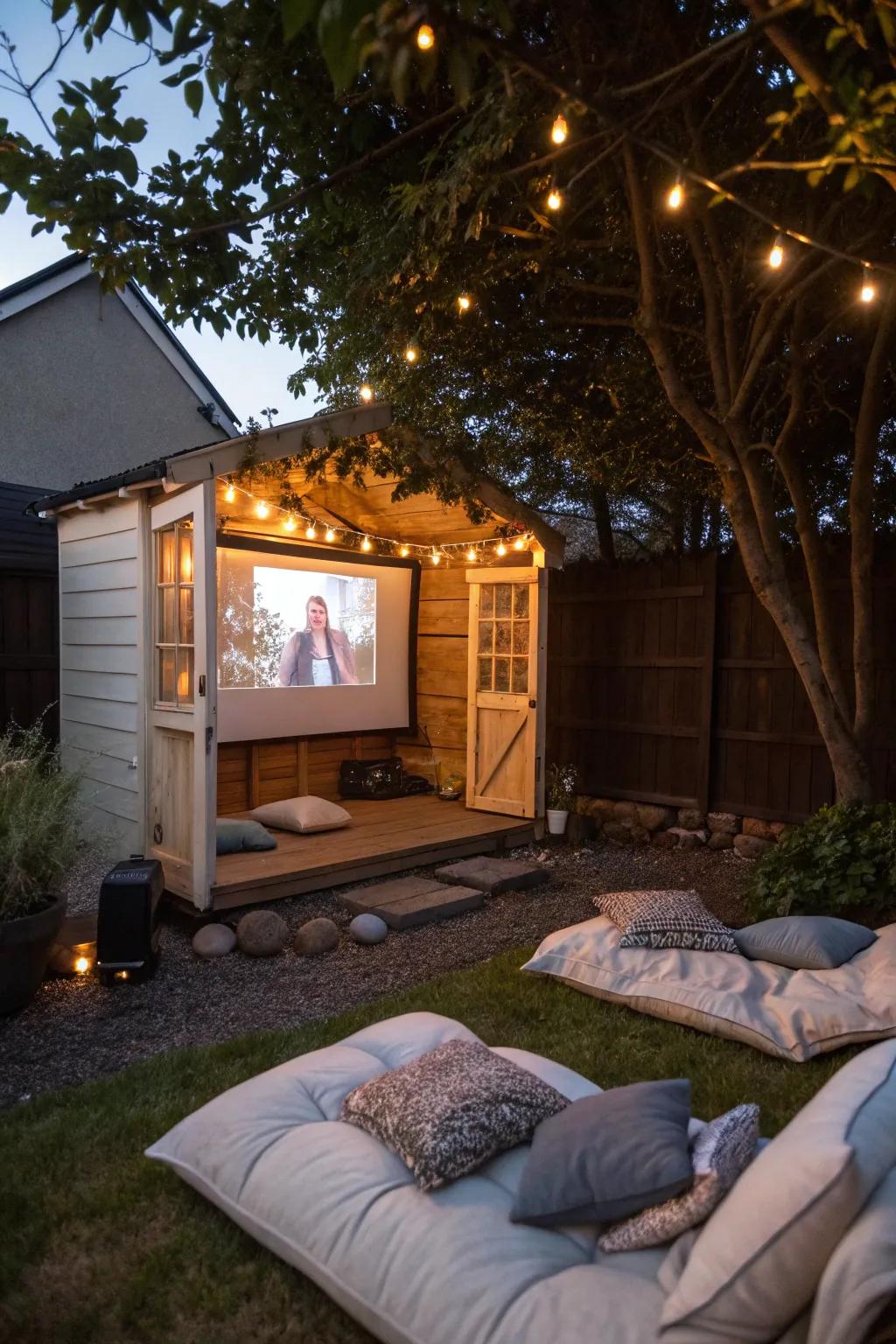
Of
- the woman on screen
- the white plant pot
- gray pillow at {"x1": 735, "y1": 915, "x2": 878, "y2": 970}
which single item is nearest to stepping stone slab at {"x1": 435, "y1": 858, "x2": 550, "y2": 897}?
the white plant pot

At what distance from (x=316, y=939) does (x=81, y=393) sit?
7.45 m

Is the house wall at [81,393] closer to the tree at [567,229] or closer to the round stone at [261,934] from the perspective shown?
the tree at [567,229]

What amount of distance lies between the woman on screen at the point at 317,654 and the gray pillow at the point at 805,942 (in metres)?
4.43

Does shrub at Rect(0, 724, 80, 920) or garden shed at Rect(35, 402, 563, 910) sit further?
garden shed at Rect(35, 402, 563, 910)

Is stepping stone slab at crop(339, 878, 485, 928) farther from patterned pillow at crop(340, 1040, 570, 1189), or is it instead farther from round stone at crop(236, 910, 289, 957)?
patterned pillow at crop(340, 1040, 570, 1189)

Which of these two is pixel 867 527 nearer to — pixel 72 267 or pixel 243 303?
pixel 243 303

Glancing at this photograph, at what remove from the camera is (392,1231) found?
180cm

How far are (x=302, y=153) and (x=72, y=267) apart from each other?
6.47m

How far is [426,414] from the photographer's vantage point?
640 cm

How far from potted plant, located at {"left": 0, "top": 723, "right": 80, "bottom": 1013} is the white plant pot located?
378 cm

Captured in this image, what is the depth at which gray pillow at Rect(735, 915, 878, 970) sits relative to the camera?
359 centimetres

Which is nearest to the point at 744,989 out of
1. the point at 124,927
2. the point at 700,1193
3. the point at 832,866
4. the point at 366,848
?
the point at 832,866

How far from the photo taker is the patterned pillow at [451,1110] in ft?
6.33

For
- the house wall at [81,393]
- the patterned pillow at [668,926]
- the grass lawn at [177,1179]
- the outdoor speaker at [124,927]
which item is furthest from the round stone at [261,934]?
the house wall at [81,393]
